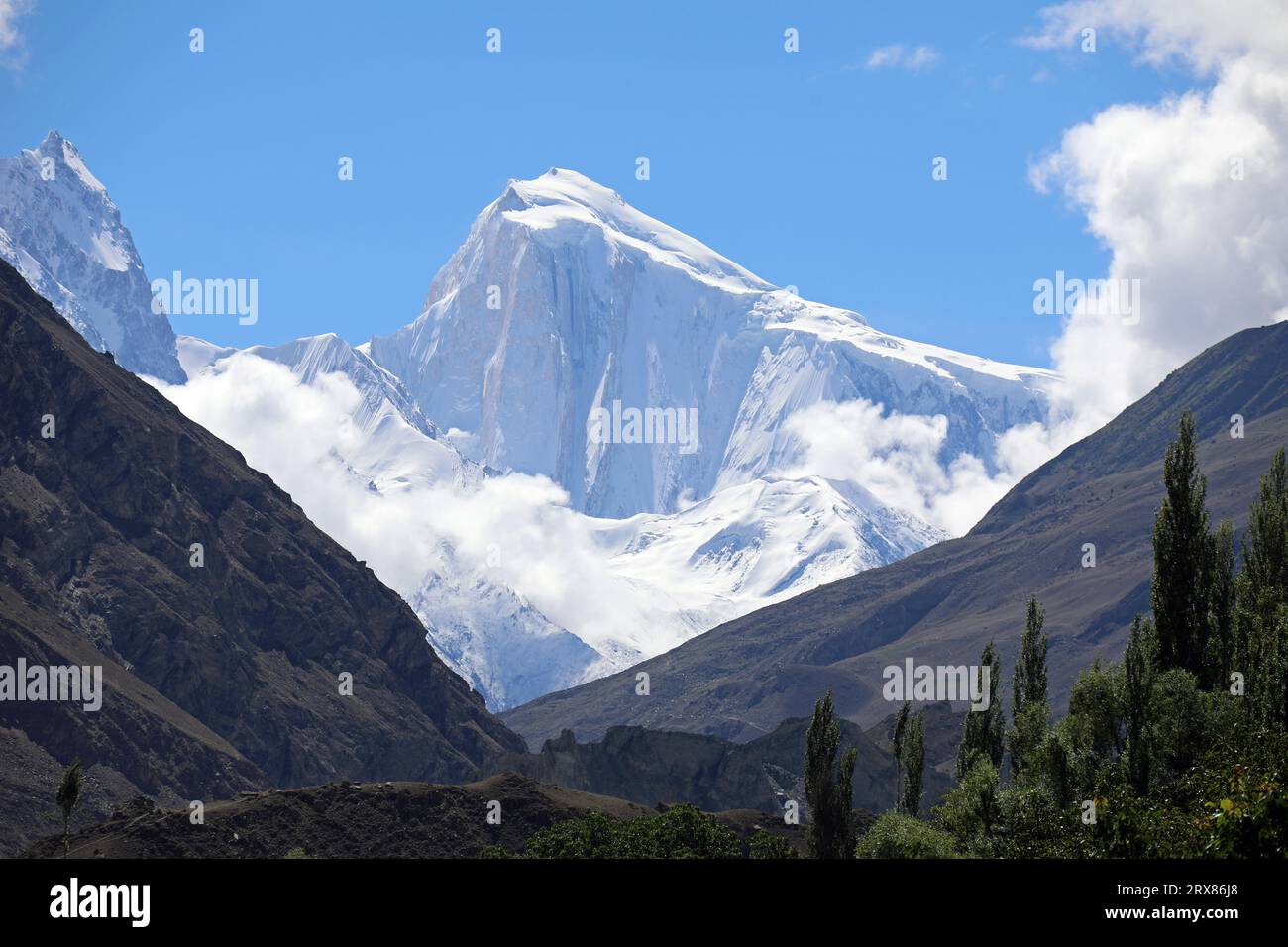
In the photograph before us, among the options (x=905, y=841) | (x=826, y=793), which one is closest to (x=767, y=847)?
(x=826, y=793)

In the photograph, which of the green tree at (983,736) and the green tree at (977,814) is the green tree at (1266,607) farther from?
the green tree at (983,736)

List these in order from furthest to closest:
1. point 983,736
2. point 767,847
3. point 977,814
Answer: point 767,847
point 983,736
point 977,814

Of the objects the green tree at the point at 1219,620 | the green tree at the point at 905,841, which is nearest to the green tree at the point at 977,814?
the green tree at the point at 905,841

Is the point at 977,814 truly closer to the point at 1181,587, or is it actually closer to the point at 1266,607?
the point at 1181,587

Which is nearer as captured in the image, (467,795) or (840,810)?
A: (840,810)

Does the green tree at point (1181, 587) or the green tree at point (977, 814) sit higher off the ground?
the green tree at point (1181, 587)

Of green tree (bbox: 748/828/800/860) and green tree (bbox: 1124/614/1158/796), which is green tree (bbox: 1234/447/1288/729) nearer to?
green tree (bbox: 1124/614/1158/796)
